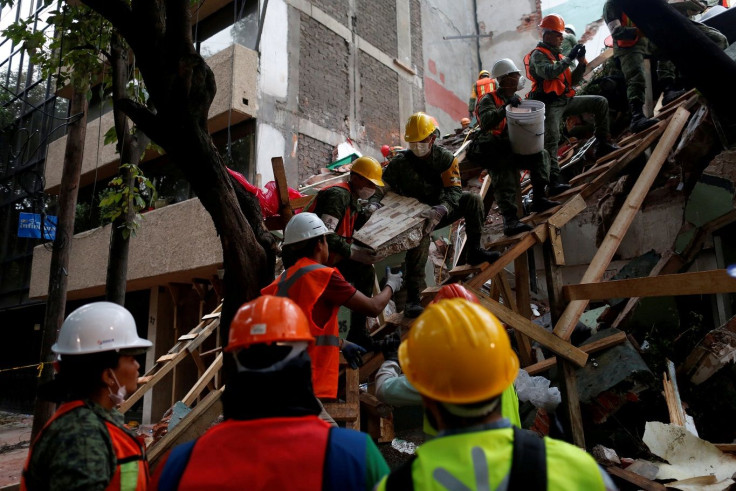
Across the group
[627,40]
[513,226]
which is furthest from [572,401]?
[627,40]

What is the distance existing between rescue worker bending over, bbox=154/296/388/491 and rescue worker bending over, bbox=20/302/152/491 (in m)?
0.36

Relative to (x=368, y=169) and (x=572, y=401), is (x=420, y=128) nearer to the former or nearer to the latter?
(x=368, y=169)

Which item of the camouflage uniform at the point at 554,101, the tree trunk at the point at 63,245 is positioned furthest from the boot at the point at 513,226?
the tree trunk at the point at 63,245

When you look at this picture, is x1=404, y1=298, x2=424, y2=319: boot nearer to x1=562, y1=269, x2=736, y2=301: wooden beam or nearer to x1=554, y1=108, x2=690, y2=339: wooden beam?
x1=554, y1=108, x2=690, y2=339: wooden beam

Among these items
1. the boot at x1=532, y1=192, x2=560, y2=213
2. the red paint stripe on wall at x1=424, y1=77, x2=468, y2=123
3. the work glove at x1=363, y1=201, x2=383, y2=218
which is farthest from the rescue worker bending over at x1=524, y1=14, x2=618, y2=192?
the red paint stripe on wall at x1=424, y1=77, x2=468, y2=123

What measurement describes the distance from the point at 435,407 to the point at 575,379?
147 inches

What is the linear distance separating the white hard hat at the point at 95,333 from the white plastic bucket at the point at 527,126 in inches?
156

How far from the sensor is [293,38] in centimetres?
1113

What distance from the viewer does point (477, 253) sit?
4703 millimetres

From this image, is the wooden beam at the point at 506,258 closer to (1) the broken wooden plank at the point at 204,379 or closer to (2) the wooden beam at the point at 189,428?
(2) the wooden beam at the point at 189,428

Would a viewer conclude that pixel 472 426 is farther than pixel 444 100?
No

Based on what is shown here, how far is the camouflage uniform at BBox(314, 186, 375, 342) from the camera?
3.98m

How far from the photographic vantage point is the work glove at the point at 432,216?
4.60 meters

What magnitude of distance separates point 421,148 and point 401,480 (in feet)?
13.0
